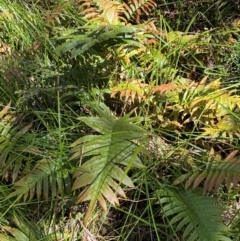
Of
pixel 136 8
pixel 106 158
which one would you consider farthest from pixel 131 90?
pixel 136 8

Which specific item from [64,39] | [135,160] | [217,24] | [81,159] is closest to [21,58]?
[64,39]

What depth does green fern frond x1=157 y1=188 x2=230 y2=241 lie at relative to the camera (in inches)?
65.0

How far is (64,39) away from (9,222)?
82 centimetres

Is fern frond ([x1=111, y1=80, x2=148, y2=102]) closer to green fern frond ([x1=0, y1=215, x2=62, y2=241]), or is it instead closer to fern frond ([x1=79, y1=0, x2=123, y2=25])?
fern frond ([x1=79, y1=0, x2=123, y2=25])

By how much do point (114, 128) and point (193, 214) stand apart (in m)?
0.44

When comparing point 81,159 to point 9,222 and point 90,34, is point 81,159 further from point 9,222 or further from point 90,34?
point 90,34

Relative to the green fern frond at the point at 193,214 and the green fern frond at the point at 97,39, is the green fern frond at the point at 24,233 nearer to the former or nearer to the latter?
the green fern frond at the point at 193,214

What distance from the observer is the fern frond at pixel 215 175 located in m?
1.74

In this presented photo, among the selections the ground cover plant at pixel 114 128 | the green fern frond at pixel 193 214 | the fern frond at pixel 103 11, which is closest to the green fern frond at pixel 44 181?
the ground cover plant at pixel 114 128

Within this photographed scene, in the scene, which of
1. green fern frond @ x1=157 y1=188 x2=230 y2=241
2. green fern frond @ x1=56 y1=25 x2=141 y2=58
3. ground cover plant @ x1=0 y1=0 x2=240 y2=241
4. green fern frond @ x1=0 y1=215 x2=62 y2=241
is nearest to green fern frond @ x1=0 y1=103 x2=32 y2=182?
ground cover plant @ x1=0 y1=0 x2=240 y2=241

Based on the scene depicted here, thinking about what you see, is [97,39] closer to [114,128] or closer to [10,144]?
[114,128]

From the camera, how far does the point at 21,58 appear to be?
7.68ft

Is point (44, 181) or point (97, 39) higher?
point (97, 39)

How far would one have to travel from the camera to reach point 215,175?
179 cm
